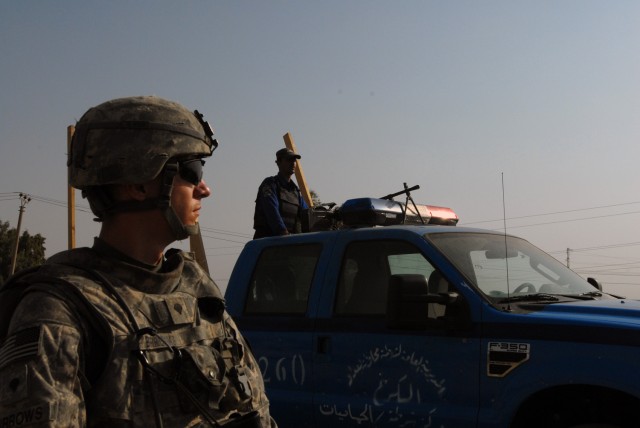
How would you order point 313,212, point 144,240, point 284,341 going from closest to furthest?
1. point 144,240
2. point 284,341
3. point 313,212

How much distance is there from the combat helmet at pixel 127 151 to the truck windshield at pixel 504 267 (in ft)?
9.01

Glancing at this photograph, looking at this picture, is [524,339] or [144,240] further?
[524,339]

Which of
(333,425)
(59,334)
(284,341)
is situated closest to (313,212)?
(284,341)

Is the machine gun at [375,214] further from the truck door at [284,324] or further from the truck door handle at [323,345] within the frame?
the truck door handle at [323,345]

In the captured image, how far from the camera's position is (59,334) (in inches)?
67.1

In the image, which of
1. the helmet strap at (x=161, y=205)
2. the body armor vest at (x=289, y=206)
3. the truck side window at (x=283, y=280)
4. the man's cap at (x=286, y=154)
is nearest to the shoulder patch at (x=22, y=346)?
the helmet strap at (x=161, y=205)

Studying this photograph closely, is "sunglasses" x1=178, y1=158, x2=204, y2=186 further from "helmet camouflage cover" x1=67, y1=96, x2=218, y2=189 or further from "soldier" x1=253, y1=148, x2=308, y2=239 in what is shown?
"soldier" x1=253, y1=148, x2=308, y2=239

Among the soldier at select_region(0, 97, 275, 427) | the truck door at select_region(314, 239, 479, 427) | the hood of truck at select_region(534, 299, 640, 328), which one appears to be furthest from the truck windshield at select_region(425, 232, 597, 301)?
the soldier at select_region(0, 97, 275, 427)

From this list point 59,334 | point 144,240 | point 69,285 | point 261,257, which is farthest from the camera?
point 261,257

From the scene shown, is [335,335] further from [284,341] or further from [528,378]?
[528,378]

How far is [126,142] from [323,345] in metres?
3.10

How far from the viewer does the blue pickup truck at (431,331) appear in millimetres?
4023

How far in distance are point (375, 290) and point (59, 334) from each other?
341cm

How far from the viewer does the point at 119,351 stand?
1836 millimetres
